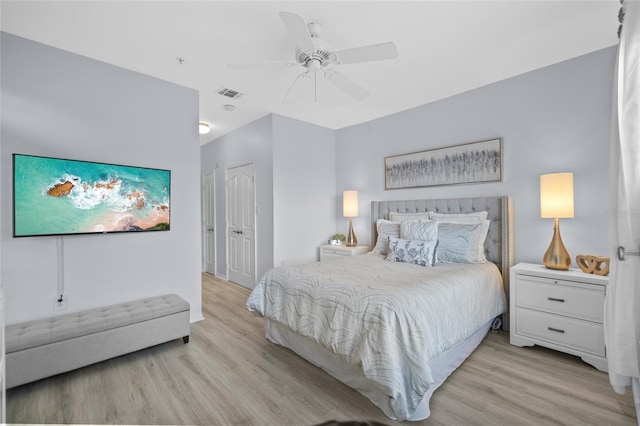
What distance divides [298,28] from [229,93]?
1.94 m

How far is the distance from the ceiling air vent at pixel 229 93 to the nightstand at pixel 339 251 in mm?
2460

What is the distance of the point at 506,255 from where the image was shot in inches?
117

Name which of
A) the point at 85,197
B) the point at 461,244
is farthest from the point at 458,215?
the point at 85,197

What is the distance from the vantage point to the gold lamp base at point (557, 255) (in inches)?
98.6

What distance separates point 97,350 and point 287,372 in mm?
1506

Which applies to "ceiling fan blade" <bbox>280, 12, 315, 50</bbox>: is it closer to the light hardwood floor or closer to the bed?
the bed

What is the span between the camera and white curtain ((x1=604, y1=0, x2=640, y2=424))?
1220mm

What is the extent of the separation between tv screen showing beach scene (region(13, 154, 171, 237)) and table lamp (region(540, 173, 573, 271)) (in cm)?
372

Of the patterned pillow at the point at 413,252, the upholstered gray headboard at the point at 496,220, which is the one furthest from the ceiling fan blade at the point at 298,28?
the upholstered gray headboard at the point at 496,220

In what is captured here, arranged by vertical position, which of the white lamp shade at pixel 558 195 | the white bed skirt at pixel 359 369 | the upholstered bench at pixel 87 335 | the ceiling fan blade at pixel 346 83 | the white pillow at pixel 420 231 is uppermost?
the ceiling fan blade at pixel 346 83

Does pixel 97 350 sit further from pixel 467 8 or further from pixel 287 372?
pixel 467 8

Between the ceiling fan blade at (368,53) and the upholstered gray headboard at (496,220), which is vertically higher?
the ceiling fan blade at (368,53)

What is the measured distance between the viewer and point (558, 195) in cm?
252

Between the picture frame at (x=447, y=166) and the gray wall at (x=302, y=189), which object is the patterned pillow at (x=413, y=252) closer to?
the picture frame at (x=447, y=166)
